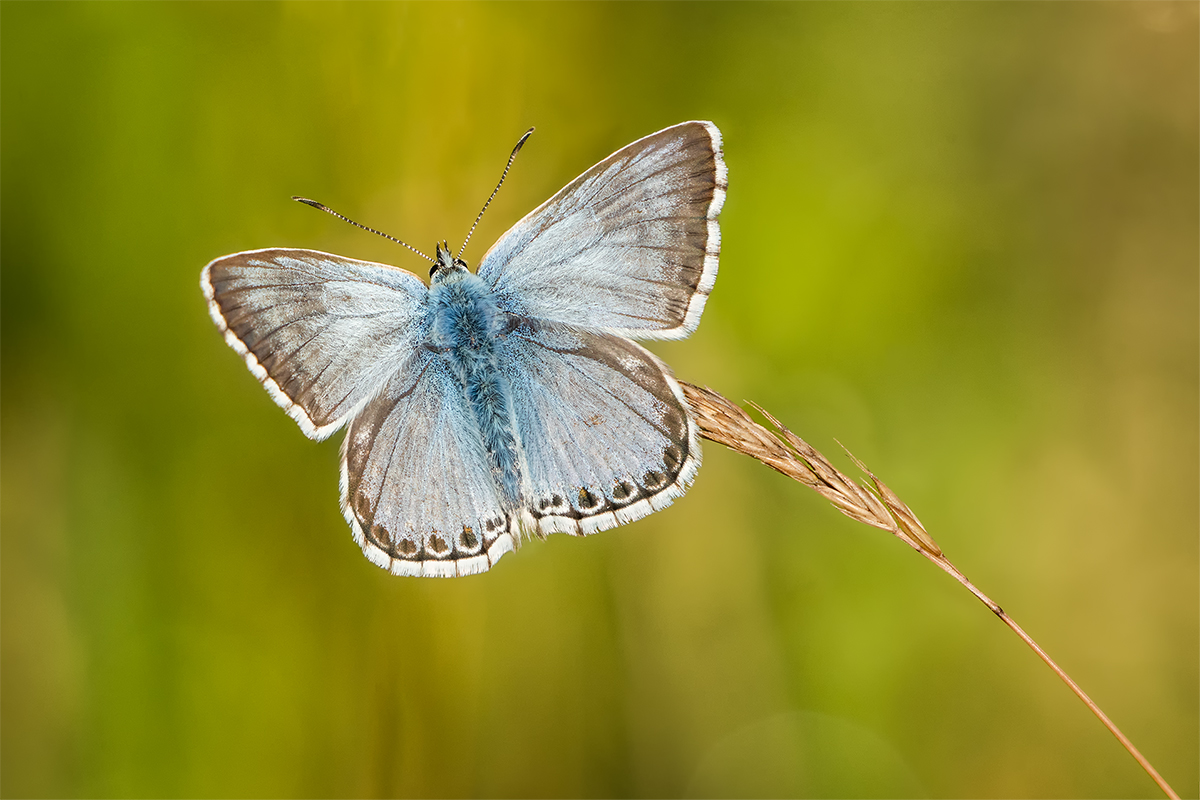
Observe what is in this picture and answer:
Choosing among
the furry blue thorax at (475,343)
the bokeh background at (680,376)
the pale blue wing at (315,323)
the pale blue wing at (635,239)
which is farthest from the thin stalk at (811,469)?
the pale blue wing at (315,323)

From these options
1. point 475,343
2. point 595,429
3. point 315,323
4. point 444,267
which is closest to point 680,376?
point 595,429

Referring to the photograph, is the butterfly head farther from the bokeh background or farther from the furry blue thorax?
the bokeh background

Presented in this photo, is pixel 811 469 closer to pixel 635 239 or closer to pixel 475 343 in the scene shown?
pixel 635 239

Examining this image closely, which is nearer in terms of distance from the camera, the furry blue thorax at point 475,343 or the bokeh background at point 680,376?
the furry blue thorax at point 475,343

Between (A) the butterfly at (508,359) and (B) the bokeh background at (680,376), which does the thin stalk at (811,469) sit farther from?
(B) the bokeh background at (680,376)

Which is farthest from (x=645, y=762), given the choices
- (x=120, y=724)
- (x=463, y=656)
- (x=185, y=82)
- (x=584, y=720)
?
(x=185, y=82)

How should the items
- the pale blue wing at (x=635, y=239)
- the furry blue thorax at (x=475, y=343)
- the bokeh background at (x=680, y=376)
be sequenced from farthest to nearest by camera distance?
the bokeh background at (x=680, y=376), the furry blue thorax at (x=475, y=343), the pale blue wing at (x=635, y=239)

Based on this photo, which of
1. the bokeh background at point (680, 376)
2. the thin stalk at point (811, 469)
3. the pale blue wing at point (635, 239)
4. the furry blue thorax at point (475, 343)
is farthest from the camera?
the bokeh background at point (680, 376)

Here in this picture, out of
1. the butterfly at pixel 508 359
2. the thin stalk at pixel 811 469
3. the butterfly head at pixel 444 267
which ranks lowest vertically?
the thin stalk at pixel 811 469
